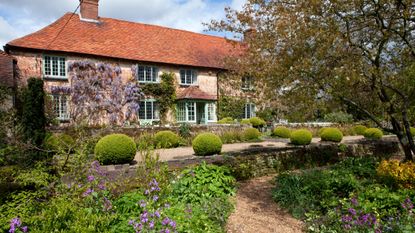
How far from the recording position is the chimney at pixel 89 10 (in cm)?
2221

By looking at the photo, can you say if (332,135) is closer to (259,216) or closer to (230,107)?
(230,107)

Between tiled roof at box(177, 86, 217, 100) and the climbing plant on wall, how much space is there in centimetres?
332

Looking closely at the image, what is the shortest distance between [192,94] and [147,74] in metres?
3.73

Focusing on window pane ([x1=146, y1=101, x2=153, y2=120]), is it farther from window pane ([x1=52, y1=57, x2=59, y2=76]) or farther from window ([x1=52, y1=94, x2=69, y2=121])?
window pane ([x1=52, y1=57, x2=59, y2=76])

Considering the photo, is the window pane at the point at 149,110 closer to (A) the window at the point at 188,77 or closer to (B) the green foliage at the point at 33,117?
(A) the window at the point at 188,77

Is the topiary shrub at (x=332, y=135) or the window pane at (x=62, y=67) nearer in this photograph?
the topiary shrub at (x=332, y=135)

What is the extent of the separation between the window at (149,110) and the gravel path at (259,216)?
52.3 ft

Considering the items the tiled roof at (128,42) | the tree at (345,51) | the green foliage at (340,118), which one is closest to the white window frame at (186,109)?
the tiled roof at (128,42)

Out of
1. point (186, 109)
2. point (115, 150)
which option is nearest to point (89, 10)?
point (186, 109)

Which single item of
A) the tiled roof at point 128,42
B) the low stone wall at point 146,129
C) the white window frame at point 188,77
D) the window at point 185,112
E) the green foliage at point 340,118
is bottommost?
the low stone wall at point 146,129

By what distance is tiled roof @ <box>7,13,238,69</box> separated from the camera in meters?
19.5

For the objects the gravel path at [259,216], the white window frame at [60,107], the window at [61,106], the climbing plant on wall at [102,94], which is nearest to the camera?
the gravel path at [259,216]

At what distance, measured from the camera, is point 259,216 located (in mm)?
5734

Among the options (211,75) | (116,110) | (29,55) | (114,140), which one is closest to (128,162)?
(114,140)
